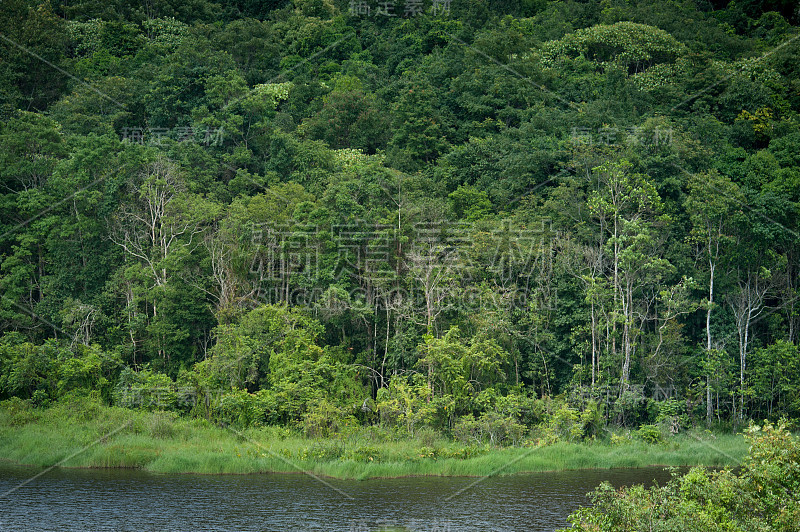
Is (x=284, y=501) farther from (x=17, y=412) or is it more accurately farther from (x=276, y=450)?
(x=17, y=412)

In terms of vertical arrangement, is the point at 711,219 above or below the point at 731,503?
above

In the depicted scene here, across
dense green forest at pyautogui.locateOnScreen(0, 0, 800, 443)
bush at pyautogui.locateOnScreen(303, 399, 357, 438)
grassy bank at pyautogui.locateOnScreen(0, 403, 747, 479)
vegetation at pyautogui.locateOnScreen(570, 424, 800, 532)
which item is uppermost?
dense green forest at pyautogui.locateOnScreen(0, 0, 800, 443)

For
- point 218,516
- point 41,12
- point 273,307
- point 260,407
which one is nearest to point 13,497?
point 218,516

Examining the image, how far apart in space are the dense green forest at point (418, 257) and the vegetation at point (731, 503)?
436 inches

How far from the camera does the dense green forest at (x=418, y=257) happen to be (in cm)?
2441

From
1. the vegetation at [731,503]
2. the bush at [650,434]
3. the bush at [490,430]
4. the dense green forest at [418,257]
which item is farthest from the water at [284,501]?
the vegetation at [731,503]

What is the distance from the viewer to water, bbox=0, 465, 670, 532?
15.9 metres

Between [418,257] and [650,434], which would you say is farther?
[418,257]

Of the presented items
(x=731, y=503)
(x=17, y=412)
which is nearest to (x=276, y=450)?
(x=17, y=412)

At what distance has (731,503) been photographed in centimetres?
1167

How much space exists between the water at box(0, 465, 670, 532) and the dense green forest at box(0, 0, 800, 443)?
356 cm

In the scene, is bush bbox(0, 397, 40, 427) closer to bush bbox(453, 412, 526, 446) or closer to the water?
the water

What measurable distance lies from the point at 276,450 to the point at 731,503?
13.1m

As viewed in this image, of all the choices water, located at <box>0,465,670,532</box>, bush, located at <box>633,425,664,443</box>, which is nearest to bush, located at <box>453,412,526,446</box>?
water, located at <box>0,465,670,532</box>
